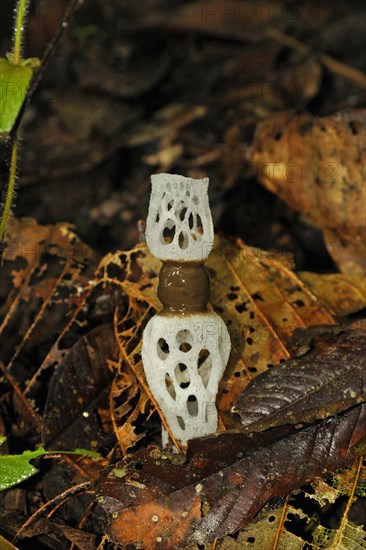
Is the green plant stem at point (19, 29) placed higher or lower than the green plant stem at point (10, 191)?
higher

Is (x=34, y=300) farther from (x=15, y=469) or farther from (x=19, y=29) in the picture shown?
(x=19, y=29)

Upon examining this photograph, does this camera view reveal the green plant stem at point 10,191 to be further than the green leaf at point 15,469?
Yes

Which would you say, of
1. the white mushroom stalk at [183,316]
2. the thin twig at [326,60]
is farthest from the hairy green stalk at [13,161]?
the thin twig at [326,60]

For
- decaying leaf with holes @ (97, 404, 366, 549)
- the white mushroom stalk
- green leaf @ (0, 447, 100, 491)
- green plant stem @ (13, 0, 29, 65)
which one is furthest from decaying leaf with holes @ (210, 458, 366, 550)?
green plant stem @ (13, 0, 29, 65)

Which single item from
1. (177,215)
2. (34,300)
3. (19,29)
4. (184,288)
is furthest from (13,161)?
(34,300)

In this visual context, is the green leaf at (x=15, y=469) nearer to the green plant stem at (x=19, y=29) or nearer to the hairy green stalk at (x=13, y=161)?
the hairy green stalk at (x=13, y=161)

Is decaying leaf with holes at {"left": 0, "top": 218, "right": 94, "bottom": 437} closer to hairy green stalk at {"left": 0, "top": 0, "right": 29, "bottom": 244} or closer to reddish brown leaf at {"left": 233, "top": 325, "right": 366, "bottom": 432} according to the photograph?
hairy green stalk at {"left": 0, "top": 0, "right": 29, "bottom": 244}
